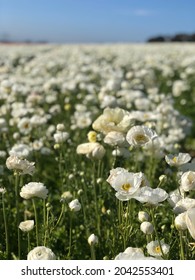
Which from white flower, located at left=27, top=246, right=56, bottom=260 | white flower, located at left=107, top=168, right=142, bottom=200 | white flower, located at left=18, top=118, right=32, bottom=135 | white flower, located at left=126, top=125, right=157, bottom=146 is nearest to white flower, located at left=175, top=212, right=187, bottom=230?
white flower, located at left=107, top=168, right=142, bottom=200

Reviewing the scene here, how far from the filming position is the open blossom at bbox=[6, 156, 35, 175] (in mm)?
2723

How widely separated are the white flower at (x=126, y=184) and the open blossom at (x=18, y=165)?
48 centimetres

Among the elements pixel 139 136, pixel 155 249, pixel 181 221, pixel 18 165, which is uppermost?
pixel 139 136

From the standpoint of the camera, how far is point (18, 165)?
274cm

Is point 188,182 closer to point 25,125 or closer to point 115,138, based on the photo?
point 115,138

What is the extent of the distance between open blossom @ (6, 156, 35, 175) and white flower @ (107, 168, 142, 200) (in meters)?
0.48

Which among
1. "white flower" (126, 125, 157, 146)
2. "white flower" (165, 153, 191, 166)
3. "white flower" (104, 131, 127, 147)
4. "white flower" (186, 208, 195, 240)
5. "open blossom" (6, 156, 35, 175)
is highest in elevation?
"white flower" (126, 125, 157, 146)

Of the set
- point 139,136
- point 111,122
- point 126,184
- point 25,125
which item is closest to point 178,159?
point 139,136

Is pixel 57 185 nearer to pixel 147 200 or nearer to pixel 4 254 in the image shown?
pixel 4 254

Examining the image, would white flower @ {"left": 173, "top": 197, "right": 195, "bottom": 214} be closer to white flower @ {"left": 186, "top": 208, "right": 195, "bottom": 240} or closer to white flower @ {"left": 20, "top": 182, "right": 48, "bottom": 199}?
white flower @ {"left": 186, "top": 208, "right": 195, "bottom": 240}

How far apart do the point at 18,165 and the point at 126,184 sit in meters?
0.58

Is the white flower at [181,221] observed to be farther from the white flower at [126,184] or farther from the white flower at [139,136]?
the white flower at [139,136]
